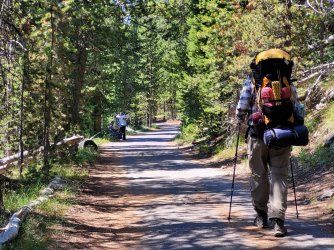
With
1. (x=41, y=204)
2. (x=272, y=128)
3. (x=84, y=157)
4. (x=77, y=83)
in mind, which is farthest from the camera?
(x=84, y=157)

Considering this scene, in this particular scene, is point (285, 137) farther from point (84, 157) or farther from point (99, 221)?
point (84, 157)

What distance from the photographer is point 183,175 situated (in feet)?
45.4

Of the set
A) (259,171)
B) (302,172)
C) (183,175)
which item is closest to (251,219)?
(259,171)

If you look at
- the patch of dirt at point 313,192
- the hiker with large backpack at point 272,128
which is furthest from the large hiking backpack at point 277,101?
the patch of dirt at point 313,192

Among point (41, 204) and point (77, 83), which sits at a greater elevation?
point (77, 83)

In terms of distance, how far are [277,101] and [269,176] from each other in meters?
1.15

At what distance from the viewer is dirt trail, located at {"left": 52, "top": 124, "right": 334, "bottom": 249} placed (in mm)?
6074

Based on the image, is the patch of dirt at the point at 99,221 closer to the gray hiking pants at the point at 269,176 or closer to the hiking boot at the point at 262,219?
Answer: the hiking boot at the point at 262,219

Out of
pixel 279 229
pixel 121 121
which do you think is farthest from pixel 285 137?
pixel 121 121

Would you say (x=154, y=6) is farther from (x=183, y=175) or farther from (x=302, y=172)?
(x=302, y=172)

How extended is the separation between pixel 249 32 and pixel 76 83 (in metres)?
5.86

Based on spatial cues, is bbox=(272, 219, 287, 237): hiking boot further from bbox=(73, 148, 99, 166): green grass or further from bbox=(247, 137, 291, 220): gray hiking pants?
bbox=(73, 148, 99, 166): green grass

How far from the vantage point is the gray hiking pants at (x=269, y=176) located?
6070 mm

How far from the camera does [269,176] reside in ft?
21.6
